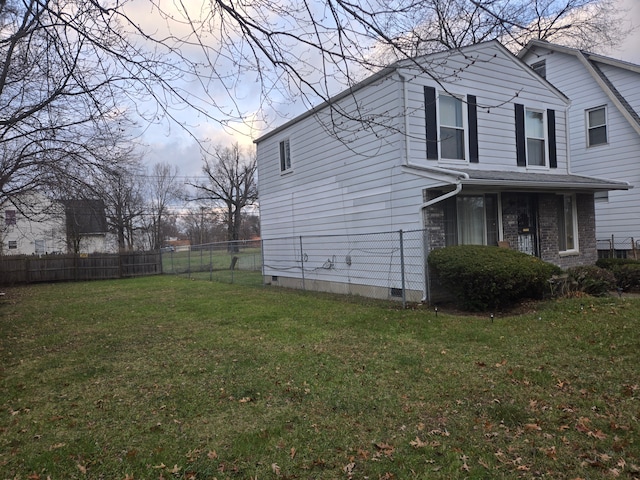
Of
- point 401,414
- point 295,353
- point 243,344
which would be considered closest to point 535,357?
point 401,414

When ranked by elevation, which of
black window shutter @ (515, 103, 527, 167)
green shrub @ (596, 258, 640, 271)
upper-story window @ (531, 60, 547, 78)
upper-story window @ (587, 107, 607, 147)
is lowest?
green shrub @ (596, 258, 640, 271)

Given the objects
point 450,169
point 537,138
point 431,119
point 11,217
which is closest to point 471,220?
point 450,169

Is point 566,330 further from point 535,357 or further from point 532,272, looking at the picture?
point 532,272

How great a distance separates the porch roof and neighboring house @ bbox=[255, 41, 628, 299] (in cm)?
4

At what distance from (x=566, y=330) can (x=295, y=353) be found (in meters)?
3.87

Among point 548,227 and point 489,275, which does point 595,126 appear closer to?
point 548,227

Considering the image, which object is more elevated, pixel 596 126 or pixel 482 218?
pixel 596 126

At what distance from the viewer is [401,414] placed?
3.75 meters

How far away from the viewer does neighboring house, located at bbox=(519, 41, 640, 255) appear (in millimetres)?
13102

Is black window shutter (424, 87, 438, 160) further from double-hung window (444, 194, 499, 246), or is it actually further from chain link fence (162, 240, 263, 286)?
chain link fence (162, 240, 263, 286)

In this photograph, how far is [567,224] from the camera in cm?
1179

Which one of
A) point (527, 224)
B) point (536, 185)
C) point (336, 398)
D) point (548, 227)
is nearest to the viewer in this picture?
point (336, 398)

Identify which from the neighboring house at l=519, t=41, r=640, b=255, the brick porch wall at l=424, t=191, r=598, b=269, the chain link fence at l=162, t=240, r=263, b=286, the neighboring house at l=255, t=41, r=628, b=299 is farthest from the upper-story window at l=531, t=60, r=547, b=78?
the chain link fence at l=162, t=240, r=263, b=286

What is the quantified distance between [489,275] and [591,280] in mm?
2492
